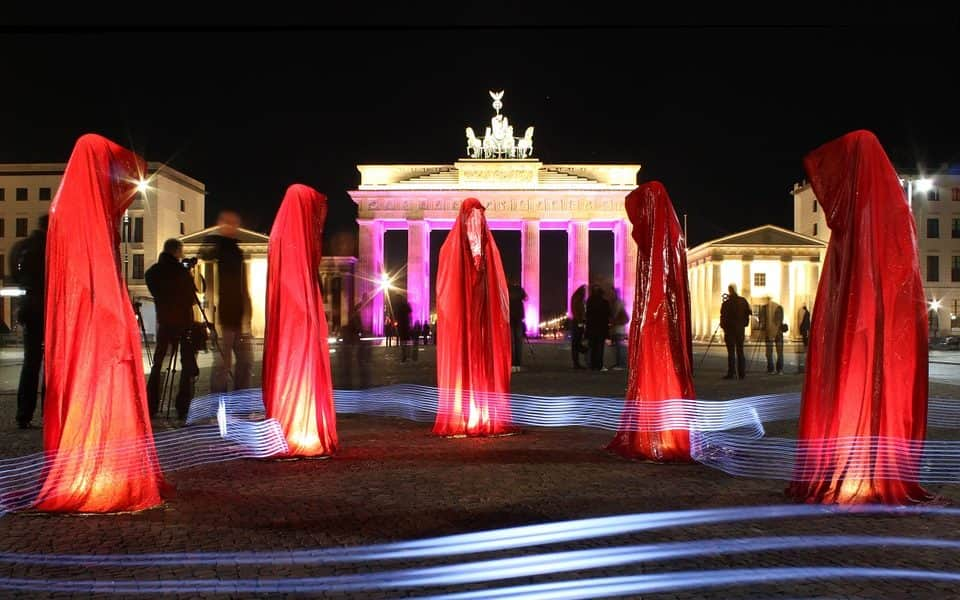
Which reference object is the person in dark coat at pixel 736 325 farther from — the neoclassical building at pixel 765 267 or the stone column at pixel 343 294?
the neoclassical building at pixel 765 267

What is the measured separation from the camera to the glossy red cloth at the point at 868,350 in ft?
17.3

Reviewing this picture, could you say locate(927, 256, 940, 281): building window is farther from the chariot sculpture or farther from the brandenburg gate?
the chariot sculpture

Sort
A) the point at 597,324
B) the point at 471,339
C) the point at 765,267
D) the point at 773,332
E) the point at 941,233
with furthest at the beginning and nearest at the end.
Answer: the point at 941,233 < the point at 765,267 < the point at 597,324 < the point at 773,332 < the point at 471,339

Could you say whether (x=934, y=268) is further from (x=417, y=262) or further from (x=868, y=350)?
(x=868, y=350)

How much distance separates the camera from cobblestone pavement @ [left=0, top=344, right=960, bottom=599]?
3783mm

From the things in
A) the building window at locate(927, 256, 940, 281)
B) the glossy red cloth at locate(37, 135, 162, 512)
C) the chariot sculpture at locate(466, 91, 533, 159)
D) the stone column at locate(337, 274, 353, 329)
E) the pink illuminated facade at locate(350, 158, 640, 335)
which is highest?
the chariot sculpture at locate(466, 91, 533, 159)

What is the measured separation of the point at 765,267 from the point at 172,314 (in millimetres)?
56730

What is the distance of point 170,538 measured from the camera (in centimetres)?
442

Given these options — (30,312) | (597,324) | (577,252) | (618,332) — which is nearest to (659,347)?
(30,312)

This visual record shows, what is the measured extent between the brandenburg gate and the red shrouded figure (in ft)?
185

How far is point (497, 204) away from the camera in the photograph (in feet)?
209

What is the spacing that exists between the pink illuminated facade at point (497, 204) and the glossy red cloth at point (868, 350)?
190 ft

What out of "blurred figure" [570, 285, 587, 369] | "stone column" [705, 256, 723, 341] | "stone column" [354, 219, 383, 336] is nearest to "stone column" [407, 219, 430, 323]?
"stone column" [354, 219, 383, 336]

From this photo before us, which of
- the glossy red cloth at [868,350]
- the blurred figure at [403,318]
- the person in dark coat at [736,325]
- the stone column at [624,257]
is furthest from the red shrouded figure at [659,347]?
the stone column at [624,257]
